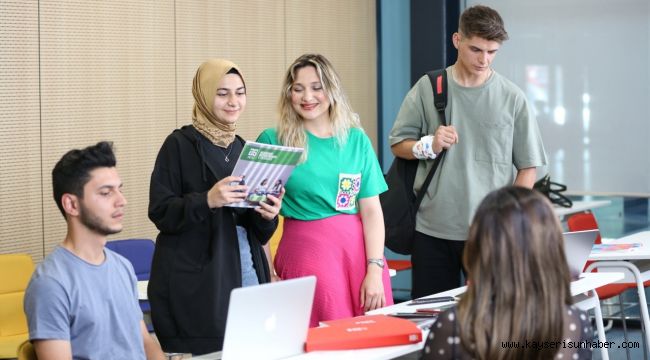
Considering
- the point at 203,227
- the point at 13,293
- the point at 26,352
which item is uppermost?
the point at 203,227

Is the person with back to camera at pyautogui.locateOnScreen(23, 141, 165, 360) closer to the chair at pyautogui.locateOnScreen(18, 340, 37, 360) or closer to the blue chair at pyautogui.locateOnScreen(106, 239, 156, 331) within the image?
the chair at pyautogui.locateOnScreen(18, 340, 37, 360)

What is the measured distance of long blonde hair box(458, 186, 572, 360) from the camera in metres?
2.41

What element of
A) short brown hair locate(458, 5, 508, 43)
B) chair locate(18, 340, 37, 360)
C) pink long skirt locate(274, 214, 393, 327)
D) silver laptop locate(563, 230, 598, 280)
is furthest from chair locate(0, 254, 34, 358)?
silver laptop locate(563, 230, 598, 280)

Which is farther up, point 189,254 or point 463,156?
point 463,156

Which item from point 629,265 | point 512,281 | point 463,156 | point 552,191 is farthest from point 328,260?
point 552,191

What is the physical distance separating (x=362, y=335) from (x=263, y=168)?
2.28 feet

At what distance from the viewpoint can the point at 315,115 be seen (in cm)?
379

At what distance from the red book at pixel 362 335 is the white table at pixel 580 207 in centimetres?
435

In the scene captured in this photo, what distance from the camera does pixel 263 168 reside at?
3348mm

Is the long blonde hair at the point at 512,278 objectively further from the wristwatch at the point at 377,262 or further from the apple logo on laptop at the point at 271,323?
the wristwatch at the point at 377,262

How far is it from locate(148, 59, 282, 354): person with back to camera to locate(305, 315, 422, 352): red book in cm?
45

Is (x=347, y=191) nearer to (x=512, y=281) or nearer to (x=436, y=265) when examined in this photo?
(x=436, y=265)

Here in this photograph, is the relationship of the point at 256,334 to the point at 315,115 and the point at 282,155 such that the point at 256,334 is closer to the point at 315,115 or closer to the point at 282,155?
the point at 282,155

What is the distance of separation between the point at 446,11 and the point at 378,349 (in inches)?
220
